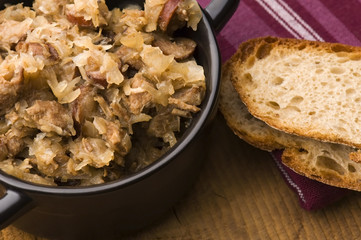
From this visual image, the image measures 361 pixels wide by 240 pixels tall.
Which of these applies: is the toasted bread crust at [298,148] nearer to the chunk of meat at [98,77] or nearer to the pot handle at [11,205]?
the chunk of meat at [98,77]

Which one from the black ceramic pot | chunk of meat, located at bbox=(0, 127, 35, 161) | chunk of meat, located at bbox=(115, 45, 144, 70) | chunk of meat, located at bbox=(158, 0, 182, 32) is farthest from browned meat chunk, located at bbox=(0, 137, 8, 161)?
chunk of meat, located at bbox=(158, 0, 182, 32)

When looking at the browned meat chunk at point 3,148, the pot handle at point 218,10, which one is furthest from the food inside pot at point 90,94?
the pot handle at point 218,10

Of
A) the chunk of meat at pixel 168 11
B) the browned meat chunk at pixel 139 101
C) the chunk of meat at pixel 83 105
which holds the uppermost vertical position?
the chunk of meat at pixel 168 11

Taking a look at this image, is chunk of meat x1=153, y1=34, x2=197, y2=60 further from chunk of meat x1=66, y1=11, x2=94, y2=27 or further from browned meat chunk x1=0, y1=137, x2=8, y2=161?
browned meat chunk x1=0, y1=137, x2=8, y2=161

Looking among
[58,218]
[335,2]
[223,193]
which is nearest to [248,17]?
[335,2]

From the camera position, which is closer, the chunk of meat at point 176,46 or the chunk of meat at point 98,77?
the chunk of meat at point 98,77

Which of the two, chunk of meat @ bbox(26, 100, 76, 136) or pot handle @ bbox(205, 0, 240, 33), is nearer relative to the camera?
chunk of meat @ bbox(26, 100, 76, 136)
